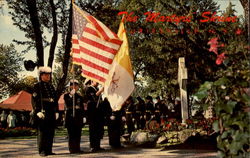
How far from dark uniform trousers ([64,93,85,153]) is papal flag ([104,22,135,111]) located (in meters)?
1.65

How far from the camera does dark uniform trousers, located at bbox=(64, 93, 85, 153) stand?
28.3ft

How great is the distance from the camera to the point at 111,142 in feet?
32.7

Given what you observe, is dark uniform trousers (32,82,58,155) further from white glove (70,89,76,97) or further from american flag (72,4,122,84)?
american flag (72,4,122,84)

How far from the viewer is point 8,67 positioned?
136ft

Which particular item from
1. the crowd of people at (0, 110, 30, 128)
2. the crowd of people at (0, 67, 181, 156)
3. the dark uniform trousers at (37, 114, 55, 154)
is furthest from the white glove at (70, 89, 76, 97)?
the crowd of people at (0, 110, 30, 128)

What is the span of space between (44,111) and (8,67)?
3588 centimetres

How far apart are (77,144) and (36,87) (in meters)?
1.96

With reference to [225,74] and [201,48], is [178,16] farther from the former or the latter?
[225,74]

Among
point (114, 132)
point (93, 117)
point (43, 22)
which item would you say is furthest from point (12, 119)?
point (93, 117)

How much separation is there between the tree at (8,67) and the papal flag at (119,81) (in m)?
35.8

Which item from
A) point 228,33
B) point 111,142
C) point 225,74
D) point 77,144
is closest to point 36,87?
point 77,144

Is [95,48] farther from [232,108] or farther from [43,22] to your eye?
[43,22]

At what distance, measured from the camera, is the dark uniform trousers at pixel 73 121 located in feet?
28.3

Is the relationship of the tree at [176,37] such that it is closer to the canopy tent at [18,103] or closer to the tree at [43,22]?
the tree at [43,22]
